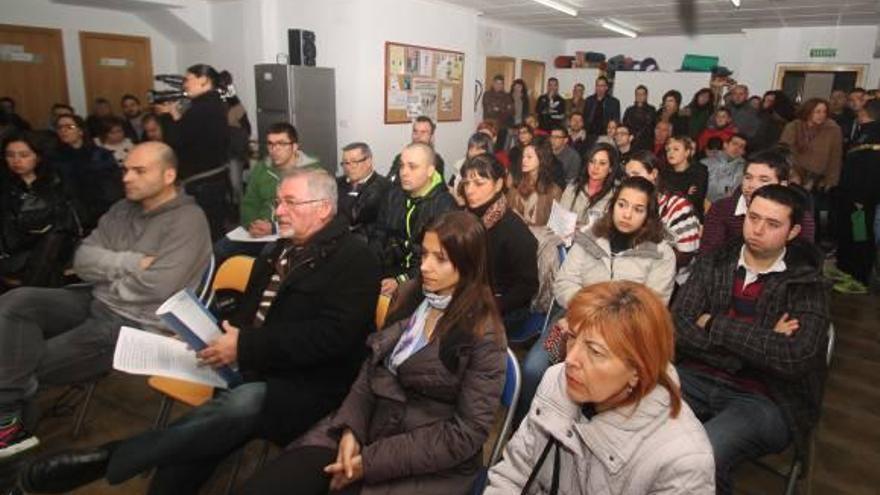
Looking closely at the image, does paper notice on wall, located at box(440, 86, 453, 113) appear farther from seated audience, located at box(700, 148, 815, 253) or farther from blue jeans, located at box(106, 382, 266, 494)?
blue jeans, located at box(106, 382, 266, 494)

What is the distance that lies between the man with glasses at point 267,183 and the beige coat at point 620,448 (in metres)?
2.49

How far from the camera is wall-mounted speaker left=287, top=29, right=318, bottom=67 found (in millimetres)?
5938

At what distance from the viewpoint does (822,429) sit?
262 cm

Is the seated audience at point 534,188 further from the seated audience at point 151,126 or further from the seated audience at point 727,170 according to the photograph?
the seated audience at point 151,126

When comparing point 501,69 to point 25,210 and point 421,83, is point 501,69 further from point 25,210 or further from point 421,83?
point 25,210

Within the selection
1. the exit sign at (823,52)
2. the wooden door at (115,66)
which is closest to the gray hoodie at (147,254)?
the wooden door at (115,66)

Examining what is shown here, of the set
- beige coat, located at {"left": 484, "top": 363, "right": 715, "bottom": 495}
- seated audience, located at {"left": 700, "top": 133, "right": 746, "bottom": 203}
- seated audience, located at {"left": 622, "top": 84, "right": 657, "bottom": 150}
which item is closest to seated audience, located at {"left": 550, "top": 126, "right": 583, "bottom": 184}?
seated audience, located at {"left": 700, "top": 133, "right": 746, "bottom": 203}

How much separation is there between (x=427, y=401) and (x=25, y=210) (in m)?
2.78

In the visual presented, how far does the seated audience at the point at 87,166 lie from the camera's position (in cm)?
437

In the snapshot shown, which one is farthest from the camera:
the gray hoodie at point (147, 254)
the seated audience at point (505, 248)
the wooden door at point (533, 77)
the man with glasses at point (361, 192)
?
the wooden door at point (533, 77)

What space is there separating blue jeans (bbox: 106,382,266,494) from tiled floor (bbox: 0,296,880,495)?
41 cm

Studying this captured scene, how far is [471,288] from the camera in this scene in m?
1.61

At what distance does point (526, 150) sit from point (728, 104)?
14.7ft

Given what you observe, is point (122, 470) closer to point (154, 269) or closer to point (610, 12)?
point (154, 269)
